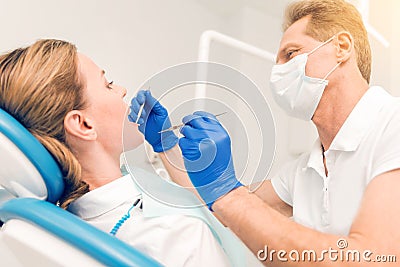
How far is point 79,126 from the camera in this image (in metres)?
1.15

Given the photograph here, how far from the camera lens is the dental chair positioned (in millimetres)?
858

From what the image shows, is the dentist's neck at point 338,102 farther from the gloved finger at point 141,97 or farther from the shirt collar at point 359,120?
the gloved finger at point 141,97

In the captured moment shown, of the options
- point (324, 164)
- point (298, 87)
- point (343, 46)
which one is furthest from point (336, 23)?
point (324, 164)

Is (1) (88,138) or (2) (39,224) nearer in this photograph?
(2) (39,224)

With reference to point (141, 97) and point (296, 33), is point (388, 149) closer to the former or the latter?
point (296, 33)

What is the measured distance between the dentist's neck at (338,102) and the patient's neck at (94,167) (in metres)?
0.63

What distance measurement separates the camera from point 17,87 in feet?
3.61

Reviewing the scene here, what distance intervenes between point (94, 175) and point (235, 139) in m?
0.39

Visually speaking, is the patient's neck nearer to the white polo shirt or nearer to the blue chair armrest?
the white polo shirt

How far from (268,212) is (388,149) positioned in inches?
12.8

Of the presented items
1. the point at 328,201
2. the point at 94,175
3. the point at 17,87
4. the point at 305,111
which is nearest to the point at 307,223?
the point at 328,201

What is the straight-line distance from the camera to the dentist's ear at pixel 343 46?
4.26 ft

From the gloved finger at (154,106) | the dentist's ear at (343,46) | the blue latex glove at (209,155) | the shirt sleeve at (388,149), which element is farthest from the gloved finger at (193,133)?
the dentist's ear at (343,46)

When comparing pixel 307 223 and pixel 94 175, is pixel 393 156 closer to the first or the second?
pixel 307 223
